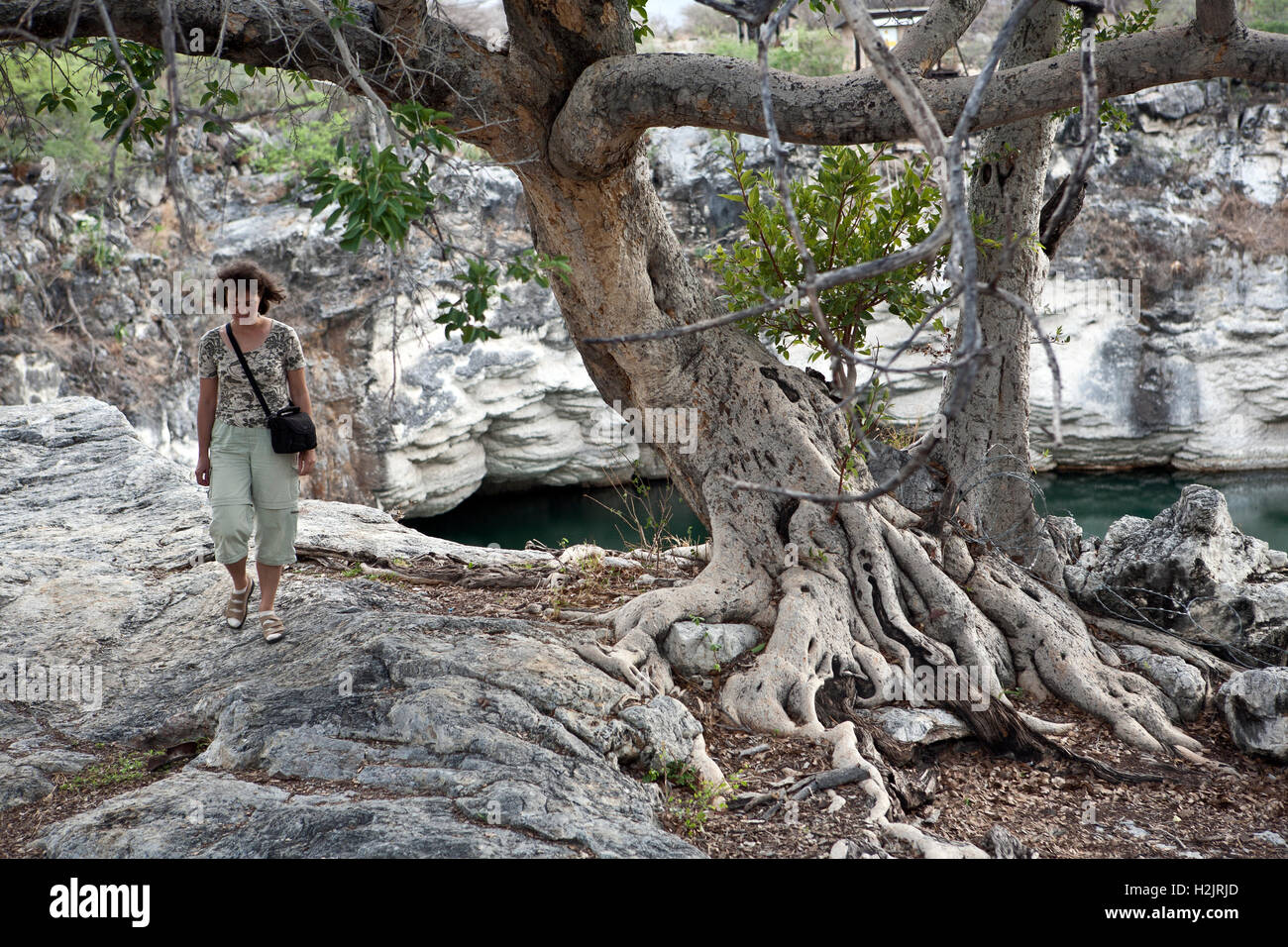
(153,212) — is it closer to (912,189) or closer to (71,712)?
(71,712)

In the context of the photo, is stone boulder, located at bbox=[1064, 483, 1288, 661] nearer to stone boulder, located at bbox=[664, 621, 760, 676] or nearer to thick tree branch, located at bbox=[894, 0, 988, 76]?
stone boulder, located at bbox=[664, 621, 760, 676]

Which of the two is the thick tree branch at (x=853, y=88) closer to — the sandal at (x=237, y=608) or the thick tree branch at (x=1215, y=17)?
the thick tree branch at (x=1215, y=17)

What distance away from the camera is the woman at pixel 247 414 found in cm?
382

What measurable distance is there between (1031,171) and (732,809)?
3670 millimetres

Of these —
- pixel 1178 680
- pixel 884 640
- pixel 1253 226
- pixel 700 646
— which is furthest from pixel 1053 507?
pixel 700 646

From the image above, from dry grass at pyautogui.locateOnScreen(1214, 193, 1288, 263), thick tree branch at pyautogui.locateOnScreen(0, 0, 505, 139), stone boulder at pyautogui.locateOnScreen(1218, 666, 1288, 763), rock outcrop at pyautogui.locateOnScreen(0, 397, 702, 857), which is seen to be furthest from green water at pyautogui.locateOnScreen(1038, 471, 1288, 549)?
thick tree branch at pyautogui.locateOnScreen(0, 0, 505, 139)

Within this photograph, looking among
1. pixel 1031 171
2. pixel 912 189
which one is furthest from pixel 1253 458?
pixel 912 189

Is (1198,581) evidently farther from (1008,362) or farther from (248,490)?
(248,490)

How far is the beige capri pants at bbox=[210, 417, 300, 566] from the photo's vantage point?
3.87m

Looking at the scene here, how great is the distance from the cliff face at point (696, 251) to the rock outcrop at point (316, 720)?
9037 mm

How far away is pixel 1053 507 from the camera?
586 inches

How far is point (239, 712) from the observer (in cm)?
345

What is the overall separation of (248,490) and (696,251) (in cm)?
1352
